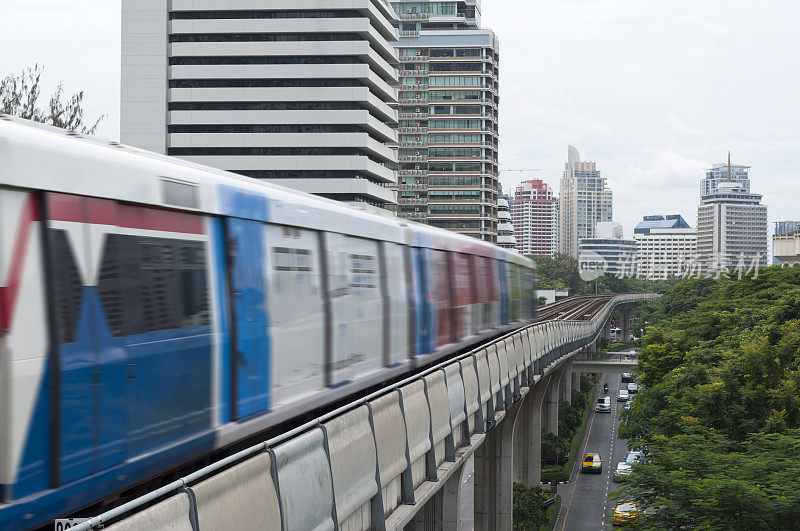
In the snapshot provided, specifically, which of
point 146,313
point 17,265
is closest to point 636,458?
point 146,313

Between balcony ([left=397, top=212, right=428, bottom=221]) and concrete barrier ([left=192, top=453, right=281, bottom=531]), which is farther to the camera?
balcony ([left=397, top=212, right=428, bottom=221])

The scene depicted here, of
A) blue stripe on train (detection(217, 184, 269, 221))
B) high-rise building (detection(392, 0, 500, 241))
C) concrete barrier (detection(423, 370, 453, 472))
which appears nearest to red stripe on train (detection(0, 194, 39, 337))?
blue stripe on train (detection(217, 184, 269, 221))

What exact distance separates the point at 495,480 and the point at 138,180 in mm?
28177

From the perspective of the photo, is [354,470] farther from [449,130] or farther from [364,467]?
[449,130]

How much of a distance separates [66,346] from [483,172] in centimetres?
11177

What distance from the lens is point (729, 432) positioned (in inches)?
1006

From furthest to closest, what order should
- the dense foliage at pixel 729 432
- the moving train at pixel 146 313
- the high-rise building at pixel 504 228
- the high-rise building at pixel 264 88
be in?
the high-rise building at pixel 504 228
the high-rise building at pixel 264 88
the dense foliage at pixel 729 432
the moving train at pixel 146 313

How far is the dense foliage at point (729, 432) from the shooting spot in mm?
17688

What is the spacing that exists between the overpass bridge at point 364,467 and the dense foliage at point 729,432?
420 centimetres

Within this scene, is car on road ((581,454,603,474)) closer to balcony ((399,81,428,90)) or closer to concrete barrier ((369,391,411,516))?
concrete barrier ((369,391,411,516))

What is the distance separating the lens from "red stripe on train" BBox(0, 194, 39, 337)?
6.73 meters

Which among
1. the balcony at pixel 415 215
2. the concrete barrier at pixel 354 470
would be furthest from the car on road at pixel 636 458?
the balcony at pixel 415 215

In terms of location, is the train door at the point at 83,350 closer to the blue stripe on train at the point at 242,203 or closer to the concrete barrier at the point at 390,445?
the blue stripe on train at the point at 242,203

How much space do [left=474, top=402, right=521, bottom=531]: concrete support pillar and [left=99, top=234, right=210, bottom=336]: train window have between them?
25.8 metres
